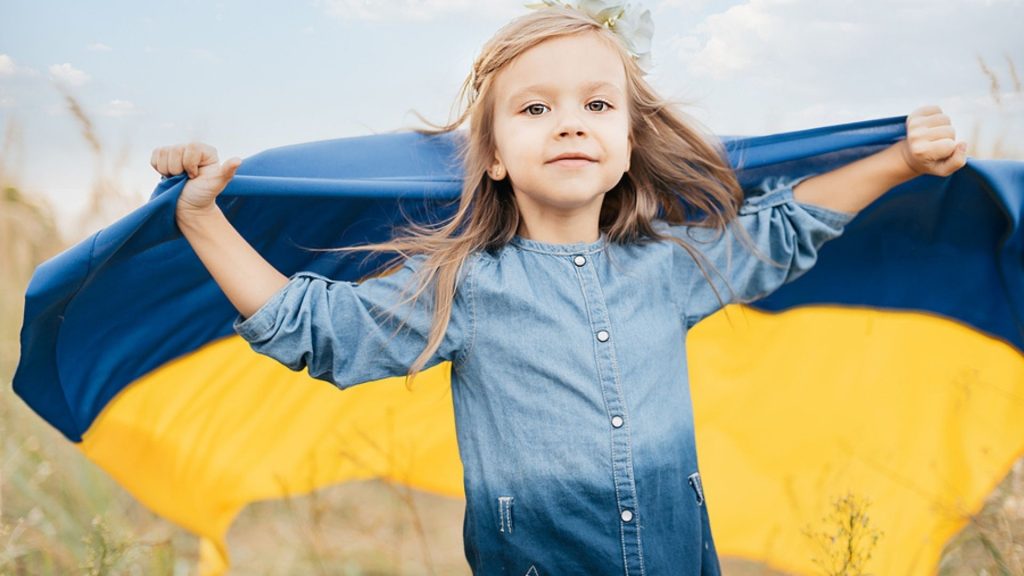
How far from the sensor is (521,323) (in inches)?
80.4

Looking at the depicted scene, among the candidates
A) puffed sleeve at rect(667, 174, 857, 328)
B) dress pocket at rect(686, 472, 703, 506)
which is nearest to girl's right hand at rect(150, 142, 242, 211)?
puffed sleeve at rect(667, 174, 857, 328)

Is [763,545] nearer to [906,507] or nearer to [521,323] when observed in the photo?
[906,507]

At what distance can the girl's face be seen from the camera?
203cm

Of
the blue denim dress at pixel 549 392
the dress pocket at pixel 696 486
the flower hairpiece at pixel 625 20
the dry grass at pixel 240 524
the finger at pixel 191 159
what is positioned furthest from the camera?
the dry grass at pixel 240 524

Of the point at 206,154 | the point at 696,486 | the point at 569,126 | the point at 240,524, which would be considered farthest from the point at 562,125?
the point at 240,524

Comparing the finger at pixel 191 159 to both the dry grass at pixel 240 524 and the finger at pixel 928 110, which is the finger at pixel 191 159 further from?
the finger at pixel 928 110

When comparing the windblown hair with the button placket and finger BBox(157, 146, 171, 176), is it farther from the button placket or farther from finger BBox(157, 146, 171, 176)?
finger BBox(157, 146, 171, 176)

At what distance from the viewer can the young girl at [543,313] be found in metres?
1.98

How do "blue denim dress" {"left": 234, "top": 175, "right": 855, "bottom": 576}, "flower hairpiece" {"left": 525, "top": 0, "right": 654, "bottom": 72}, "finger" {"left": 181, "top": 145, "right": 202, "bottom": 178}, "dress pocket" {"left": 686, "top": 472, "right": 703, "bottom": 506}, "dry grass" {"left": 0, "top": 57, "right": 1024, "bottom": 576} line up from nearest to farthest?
"finger" {"left": 181, "top": 145, "right": 202, "bottom": 178}, "blue denim dress" {"left": 234, "top": 175, "right": 855, "bottom": 576}, "dress pocket" {"left": 686, "top": 472, "right": 703, "bottom": 506}, "flower hairpiece" {"left": 525, "top": 0, "right": 654, "bottom": 72}, "dry grass" {"left": 0, "top": 57, "right": 1024, "bottom": 576}

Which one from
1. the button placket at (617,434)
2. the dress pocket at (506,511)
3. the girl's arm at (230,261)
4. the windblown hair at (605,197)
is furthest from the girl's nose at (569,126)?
the dress pocket at (506,511)

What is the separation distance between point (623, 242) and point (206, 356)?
3.82 feet

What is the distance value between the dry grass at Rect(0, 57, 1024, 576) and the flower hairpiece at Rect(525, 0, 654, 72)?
1.43 m

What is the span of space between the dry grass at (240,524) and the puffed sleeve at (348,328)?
3.31 feet

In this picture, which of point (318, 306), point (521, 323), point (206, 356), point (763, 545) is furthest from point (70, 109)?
point (763, 545)
